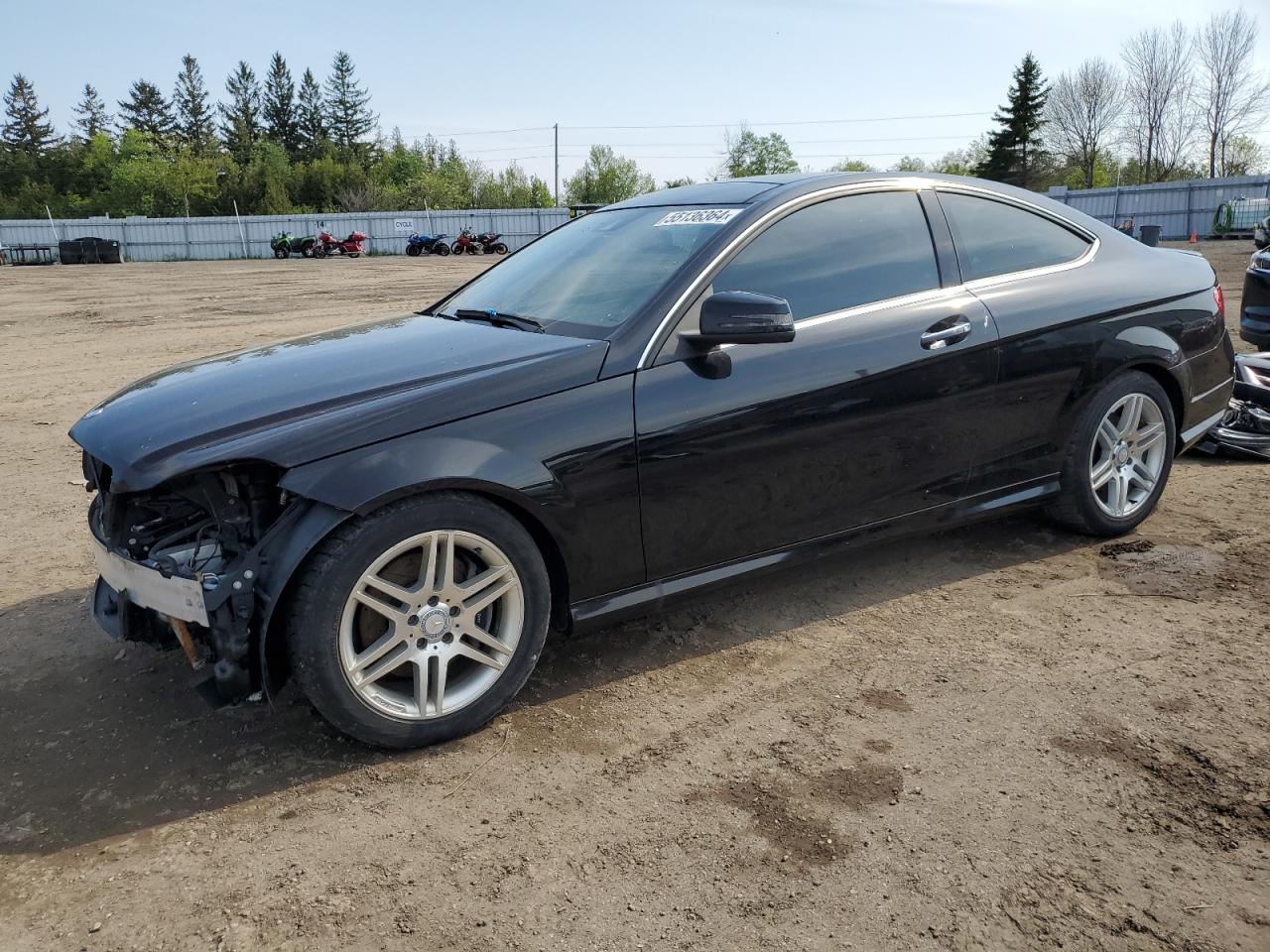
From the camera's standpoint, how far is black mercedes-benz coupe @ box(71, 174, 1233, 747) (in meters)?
2.69

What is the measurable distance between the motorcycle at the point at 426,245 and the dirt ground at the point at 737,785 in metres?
42.7

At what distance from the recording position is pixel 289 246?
4606 cm

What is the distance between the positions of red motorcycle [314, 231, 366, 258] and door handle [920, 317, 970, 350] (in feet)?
142

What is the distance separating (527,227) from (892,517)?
50.7 meters

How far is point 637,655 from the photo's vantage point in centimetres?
349

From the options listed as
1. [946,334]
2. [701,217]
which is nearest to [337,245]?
[701,217]

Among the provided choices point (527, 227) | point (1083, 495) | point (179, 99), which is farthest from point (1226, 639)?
point (179, 99)

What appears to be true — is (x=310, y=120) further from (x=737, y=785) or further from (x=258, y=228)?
(x=737, y=785)

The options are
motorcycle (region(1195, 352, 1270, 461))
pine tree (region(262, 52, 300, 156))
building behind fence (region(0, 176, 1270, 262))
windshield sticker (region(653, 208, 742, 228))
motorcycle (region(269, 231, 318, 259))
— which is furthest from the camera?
pine tree (region(262, 52, 300, 156))

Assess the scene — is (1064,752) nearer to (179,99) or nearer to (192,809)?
(192,809)

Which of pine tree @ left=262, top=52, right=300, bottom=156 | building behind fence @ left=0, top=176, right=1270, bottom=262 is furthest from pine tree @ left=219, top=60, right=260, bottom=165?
building behind fence @ left=0, top=176, right=1270, bottom=262

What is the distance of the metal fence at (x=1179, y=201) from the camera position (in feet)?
119

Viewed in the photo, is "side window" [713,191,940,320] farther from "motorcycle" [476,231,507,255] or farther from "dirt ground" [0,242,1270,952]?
"motorcycle" [476,231,507,255]

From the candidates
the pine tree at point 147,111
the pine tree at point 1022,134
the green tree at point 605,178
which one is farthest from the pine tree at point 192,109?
the pine tree at point 1022,134
